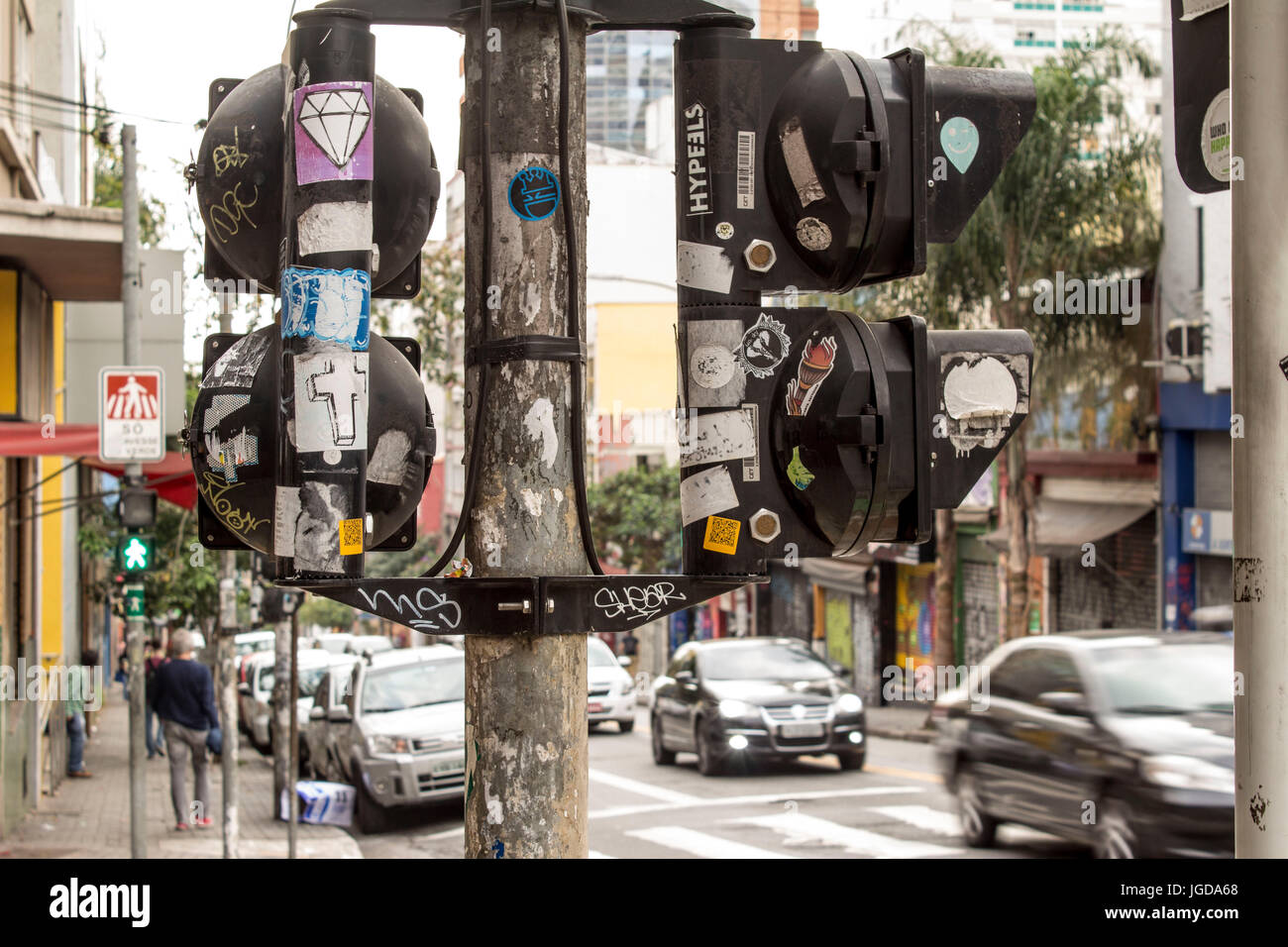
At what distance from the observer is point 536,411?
2713mm

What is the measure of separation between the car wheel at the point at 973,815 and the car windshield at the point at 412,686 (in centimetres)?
626

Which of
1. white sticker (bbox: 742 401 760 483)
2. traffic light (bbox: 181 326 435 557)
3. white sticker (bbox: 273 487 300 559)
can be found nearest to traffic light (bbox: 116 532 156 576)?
traffic light (bbox: 181 326 435 557)

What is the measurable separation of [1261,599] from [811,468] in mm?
818

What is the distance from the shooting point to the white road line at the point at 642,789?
16281 mm

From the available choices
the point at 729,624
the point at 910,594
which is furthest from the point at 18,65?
the point at 729,624

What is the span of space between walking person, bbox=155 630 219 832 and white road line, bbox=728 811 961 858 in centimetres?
597

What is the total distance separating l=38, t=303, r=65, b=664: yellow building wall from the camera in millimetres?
19828

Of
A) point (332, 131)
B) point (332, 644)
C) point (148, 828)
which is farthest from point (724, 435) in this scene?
point (332, 644)

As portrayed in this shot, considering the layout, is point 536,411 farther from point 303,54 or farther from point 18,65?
point 18,65

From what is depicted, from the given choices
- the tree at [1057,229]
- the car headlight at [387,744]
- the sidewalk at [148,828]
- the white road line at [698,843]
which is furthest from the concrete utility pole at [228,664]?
the tree at [1057,229]

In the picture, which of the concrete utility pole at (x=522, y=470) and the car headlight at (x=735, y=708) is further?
the car headlight at (x=735, y=708)

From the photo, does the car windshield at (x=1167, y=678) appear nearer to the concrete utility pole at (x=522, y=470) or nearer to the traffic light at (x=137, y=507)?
the concrete utility pole at (x=522, y=470)

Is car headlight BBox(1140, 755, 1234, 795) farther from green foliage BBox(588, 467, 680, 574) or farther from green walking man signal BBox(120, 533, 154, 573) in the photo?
green foliage BBox(588, 467, 680, 574)

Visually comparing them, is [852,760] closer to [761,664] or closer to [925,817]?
[761,664]
